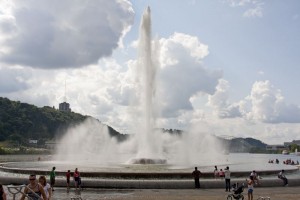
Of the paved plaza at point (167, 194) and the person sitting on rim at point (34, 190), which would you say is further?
the paved plaza at point (167, 194)

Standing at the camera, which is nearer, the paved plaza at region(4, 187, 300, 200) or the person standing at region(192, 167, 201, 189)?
the paved plaza at region(4, 187, 300, 200)

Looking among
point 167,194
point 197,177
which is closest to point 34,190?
point 167,194

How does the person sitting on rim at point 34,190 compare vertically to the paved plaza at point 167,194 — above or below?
above

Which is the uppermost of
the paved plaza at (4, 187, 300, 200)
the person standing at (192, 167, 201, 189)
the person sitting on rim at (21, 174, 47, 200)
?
the person sitting on rim at (21, 174, 47, 200)

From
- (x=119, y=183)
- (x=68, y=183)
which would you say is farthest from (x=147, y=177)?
(x=68, y=183)

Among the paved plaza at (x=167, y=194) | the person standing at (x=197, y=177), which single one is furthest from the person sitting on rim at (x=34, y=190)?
the person standing at (x=197, y=177)

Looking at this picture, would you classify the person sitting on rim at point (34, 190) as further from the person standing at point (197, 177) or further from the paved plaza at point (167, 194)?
the person standing at point (197, 177)

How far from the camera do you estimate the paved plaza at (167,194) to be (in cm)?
2359

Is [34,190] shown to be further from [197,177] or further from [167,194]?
[197,177]

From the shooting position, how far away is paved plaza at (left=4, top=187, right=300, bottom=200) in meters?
23.6

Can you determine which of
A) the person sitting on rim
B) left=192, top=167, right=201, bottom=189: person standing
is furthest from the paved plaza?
the person sitting on rim

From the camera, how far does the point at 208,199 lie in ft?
73.9

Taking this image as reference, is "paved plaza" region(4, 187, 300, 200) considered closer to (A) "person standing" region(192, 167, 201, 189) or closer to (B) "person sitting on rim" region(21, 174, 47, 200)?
(A) "person standing" region(192, 167, 201, 189)

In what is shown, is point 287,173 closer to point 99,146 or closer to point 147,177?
point 147,177
